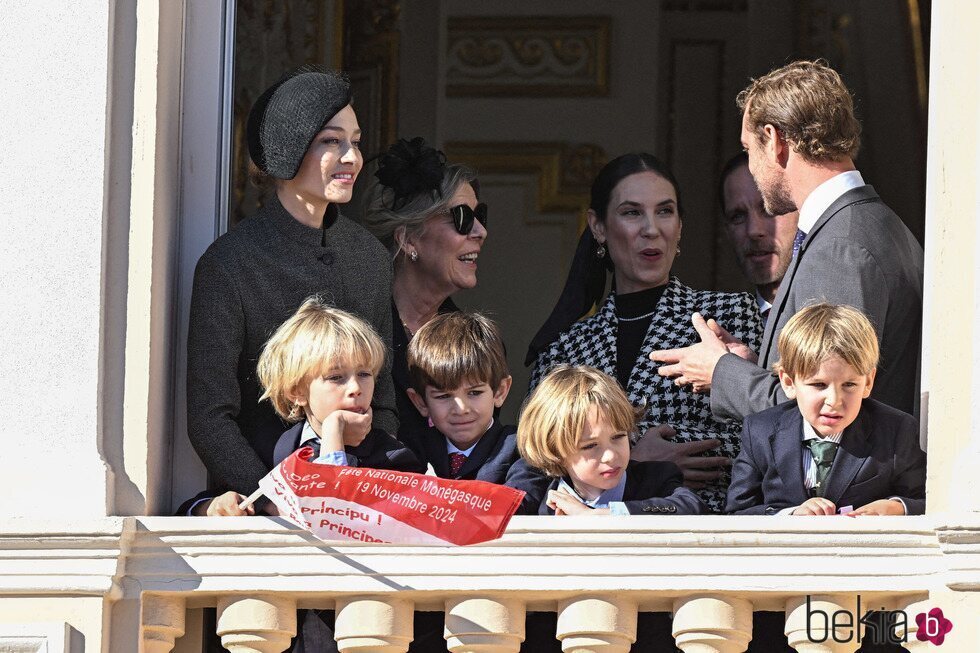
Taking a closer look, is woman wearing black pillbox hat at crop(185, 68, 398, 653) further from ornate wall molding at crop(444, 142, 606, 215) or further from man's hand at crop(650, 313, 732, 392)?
ornate wall molding at crop(444, 142, 606, 215)

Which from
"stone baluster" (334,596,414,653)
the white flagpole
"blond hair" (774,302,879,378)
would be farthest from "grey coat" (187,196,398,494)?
"blond hair" (774,302,879,378)

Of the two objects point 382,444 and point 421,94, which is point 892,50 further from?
point 382,444

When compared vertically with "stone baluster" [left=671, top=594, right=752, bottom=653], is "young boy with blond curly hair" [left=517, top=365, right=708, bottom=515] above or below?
above

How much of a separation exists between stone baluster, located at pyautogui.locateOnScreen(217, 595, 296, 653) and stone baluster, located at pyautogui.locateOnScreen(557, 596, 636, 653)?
59 cm

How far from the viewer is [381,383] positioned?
5.20m

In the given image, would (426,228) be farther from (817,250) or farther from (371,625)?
(371,625)

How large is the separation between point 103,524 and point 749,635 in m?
1.36

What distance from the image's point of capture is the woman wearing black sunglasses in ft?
19.5

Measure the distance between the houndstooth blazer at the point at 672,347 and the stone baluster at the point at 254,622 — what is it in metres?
1.11

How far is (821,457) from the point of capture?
4848 millimetres

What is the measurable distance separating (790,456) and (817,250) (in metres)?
0.52

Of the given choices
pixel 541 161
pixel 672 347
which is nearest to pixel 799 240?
pixel 672 347

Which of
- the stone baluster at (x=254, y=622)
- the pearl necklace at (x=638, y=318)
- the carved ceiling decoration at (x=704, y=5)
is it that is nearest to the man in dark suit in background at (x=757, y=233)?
the pearl necklace at (x=638, y=318)

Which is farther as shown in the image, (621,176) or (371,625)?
(621,176)
